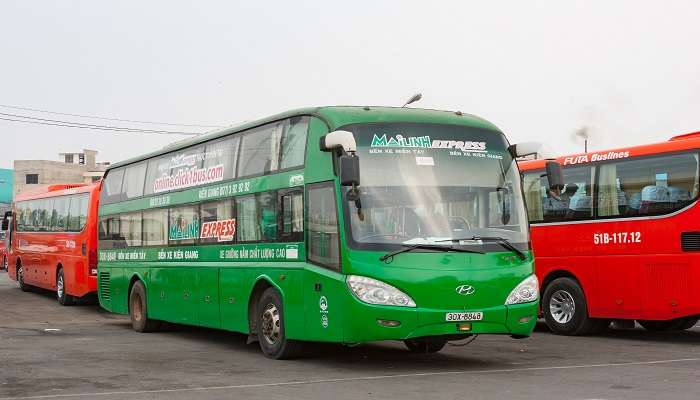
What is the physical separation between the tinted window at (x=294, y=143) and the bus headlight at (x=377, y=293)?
204cm

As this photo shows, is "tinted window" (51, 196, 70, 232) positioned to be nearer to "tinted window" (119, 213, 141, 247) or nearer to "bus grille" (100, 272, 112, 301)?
"bus grille" (100, 272, 112, 301)

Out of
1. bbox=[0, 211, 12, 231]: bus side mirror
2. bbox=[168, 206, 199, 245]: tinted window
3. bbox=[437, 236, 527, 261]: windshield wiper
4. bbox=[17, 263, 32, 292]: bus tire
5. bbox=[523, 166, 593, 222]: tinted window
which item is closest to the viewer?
bbox=[437, 236, 527, 261]: windshield wiper

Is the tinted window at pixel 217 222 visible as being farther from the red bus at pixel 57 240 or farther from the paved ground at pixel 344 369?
the red bus at pixel 57 240

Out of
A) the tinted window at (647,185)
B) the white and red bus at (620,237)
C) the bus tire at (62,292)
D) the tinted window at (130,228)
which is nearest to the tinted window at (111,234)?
the tinted window at (130,228)

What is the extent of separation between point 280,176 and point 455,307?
3.18 m

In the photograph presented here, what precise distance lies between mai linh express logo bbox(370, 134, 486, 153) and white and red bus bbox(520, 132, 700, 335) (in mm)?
2521

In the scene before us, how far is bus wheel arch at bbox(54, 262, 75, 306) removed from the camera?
25.7 meters

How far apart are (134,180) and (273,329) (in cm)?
727

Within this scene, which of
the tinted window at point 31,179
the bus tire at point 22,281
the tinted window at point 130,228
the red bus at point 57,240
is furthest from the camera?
the tinted window at point 31,179

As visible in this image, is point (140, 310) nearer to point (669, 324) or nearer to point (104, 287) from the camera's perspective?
point (104, 287)

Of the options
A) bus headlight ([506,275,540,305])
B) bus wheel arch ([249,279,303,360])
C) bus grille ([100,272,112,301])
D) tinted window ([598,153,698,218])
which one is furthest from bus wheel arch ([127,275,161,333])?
bus headlight ([506,275,540,305])

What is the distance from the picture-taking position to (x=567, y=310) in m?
17.4

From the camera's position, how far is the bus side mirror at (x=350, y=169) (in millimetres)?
11125

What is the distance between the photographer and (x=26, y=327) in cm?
1886
